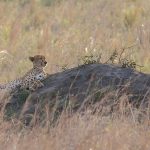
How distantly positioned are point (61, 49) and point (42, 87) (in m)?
3.46

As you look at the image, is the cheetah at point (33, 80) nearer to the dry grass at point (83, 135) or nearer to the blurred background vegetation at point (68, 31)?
the blurred background vegetation at point (68, 31)

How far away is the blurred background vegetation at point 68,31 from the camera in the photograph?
1231cm

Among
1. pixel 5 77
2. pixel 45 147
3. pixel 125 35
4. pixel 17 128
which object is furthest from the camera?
pixel 125 35

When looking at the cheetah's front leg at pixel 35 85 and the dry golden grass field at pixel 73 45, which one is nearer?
the dry golden grass field at pixel 73 45

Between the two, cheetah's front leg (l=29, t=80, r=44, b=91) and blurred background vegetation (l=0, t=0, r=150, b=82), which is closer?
cheetah's front leg (l=29, t=80, r=44, b=91)

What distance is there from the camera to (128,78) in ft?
29.4

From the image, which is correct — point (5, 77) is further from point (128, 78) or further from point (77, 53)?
point (128, 78)

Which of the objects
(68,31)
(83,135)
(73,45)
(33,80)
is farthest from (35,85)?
(68,31)

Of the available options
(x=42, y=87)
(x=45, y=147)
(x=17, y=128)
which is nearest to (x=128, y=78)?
(x=42, y=87)

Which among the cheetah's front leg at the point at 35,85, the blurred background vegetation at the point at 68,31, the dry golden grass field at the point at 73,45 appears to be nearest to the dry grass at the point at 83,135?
the dry golden grass field at the point at 73,45

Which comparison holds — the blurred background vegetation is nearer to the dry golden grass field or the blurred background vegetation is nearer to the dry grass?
the dry golden grass field

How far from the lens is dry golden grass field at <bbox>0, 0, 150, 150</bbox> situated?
22.6ft

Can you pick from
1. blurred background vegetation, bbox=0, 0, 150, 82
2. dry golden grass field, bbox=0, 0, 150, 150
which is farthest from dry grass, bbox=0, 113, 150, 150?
blurred background vegetation, bbox=0, 0, 150, 82

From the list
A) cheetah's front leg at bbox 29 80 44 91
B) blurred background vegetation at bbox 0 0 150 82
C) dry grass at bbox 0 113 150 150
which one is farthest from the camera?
blurred background vegetation at bbox 0 0 150 82
